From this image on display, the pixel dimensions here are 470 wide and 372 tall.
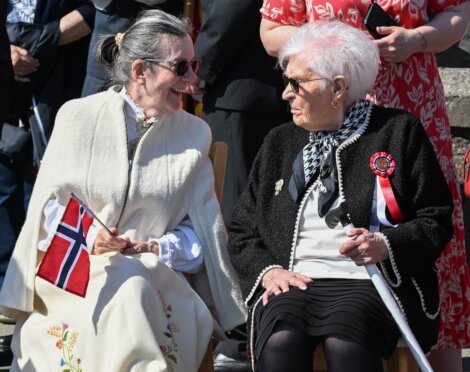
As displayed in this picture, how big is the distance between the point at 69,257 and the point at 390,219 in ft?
3.89

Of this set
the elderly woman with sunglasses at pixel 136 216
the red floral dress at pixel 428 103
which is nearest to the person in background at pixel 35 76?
the elderly woman with sunglasses at pixel 136 216

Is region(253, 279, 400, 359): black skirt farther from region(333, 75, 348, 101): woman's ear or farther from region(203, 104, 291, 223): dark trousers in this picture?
region(203, 104, 291, 223): dark trousers

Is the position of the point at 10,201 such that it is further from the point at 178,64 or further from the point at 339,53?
the point at 339,53

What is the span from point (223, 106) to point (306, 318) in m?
1.68

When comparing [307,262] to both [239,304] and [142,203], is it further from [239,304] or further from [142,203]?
[142,203]

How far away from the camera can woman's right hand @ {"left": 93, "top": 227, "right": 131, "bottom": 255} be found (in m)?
4.93

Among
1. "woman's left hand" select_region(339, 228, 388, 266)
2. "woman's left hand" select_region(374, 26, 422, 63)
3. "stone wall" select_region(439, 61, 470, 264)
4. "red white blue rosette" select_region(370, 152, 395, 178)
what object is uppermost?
"woman's left hand" select_region(374, 26, 422, 63)

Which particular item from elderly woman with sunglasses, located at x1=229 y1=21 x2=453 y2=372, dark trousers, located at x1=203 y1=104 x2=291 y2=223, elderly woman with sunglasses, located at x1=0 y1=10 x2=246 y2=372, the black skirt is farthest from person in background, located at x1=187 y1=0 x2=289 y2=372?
the black skirt

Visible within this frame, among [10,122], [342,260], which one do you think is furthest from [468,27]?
[10,122]

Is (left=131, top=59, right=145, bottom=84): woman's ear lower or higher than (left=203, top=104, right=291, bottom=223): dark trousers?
higher

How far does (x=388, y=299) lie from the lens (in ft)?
15.1

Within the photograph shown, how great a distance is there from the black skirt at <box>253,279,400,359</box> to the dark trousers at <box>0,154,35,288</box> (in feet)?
8.09

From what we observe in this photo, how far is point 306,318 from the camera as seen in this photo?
15.1 feet

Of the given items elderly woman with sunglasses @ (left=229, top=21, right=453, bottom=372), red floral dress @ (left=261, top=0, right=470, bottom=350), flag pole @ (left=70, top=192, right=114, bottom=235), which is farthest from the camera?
red floral dress @ (left=261, top=0, right=470, bottom=350)
